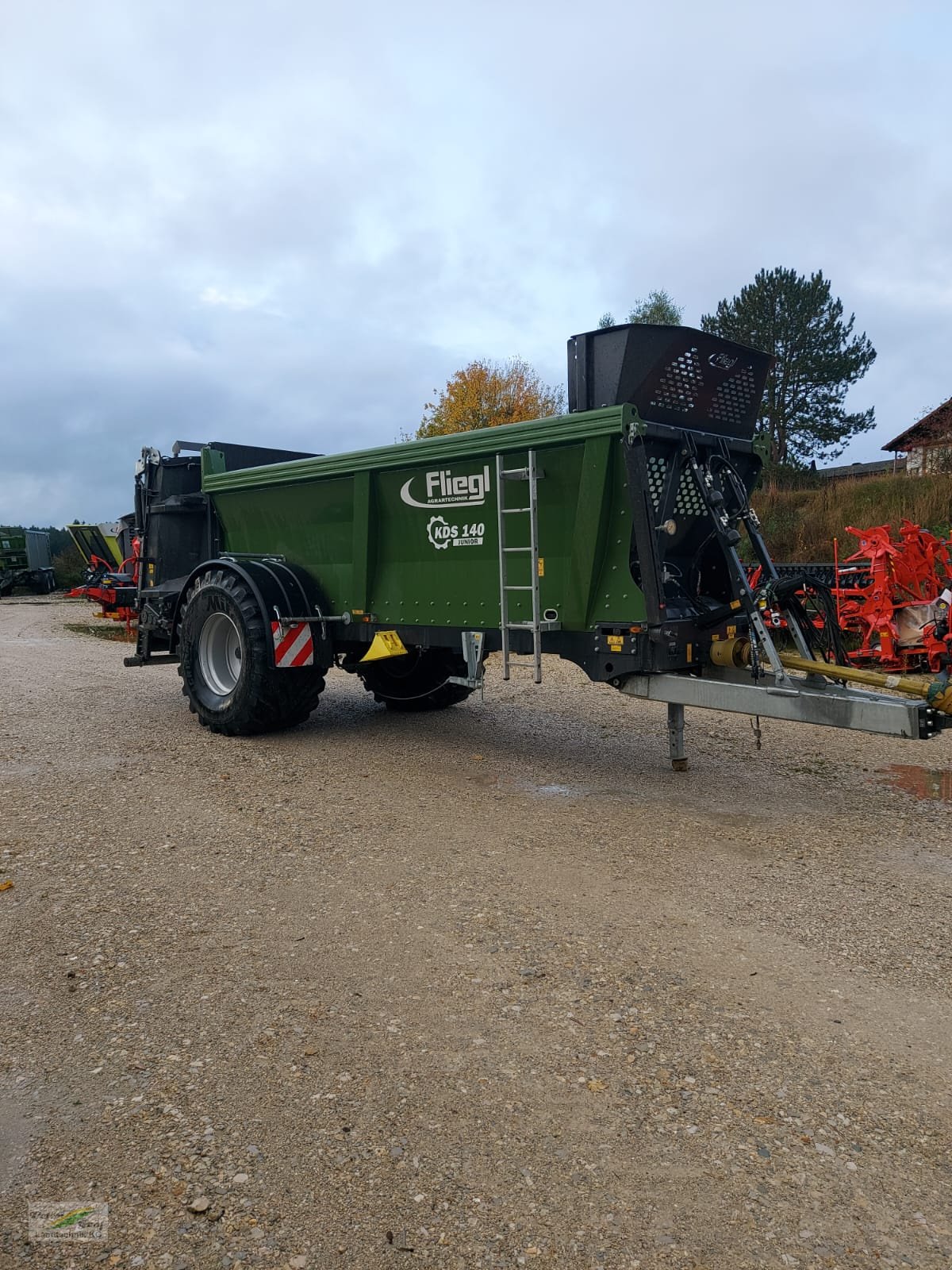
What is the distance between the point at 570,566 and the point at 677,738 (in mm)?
1508

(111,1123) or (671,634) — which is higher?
(671,634)

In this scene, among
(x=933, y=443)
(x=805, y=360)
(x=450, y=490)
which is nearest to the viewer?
(x=450, y=490)

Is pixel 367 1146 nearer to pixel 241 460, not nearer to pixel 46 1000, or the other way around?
pixel 46 1000

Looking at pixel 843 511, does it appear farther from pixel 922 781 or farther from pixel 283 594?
pixel 283 594

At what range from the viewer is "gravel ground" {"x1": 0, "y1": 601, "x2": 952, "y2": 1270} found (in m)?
2.29

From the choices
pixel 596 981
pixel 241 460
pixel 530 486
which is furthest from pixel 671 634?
pixel 241 460

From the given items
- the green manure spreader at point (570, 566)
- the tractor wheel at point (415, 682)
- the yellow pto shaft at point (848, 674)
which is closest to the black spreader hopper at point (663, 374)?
the green manure spreader at point (570, 566)

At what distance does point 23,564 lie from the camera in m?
33.5

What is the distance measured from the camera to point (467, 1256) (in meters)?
2.17

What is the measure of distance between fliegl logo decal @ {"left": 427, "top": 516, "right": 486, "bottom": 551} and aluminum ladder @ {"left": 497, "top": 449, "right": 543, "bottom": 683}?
304 millimetres

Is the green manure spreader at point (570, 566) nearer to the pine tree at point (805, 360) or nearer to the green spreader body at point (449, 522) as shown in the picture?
the green spreader body at point (449, 522)

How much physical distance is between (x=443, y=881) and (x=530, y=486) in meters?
2.70

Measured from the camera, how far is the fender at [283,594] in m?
7.73

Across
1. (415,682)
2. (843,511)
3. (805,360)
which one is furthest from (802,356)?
(415,682)
